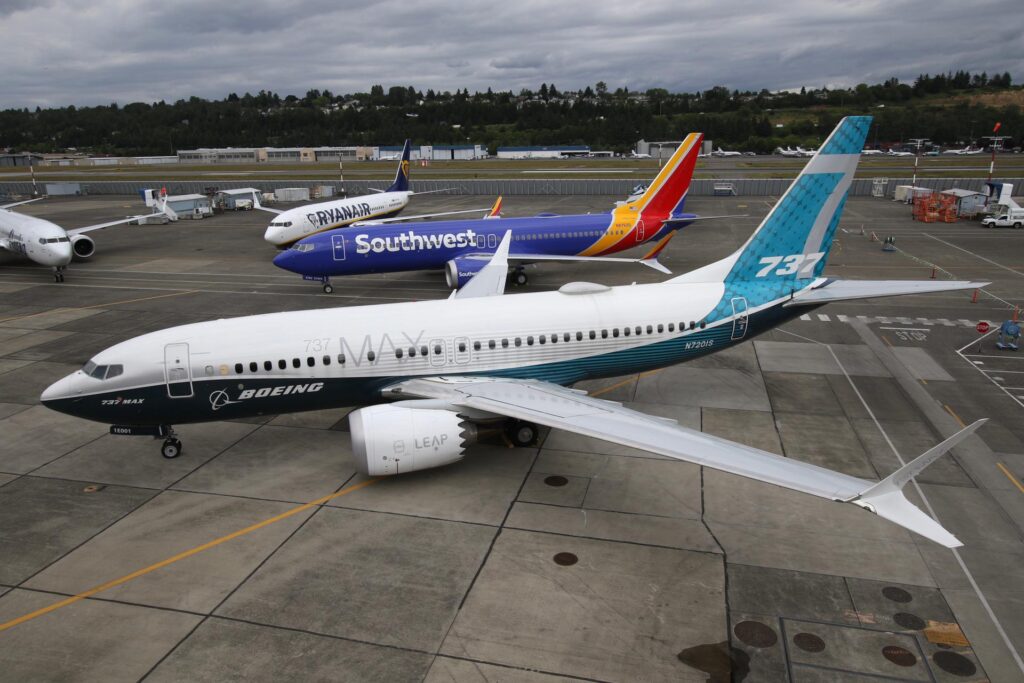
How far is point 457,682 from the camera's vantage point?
36.2 ft

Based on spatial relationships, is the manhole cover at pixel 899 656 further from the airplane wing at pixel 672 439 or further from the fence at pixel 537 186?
the fence at pixel 537 186

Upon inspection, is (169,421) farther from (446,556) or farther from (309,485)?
(446,556)

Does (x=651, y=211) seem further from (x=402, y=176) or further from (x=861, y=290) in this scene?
(x=402, y=176)

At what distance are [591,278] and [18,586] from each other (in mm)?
34051

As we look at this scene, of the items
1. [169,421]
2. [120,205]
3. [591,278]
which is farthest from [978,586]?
[120,205]

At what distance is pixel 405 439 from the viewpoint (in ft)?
56.1

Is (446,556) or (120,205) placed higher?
(120,205)

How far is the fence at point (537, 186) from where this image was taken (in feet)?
285

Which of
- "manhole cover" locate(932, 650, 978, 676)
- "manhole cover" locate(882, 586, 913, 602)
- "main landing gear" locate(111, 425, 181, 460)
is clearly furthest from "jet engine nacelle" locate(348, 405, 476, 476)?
"manhole cover" locate(932, 650, 978, 676)

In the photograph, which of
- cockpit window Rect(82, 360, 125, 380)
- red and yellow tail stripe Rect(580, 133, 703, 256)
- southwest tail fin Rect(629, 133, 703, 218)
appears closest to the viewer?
cockpit window Rect(82, 360, 125, 380)

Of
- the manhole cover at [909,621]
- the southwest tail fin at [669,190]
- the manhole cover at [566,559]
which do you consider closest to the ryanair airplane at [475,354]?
the manhole cover at [566,559]

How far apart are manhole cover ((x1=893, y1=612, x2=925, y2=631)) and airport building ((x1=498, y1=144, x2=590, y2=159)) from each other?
169 m

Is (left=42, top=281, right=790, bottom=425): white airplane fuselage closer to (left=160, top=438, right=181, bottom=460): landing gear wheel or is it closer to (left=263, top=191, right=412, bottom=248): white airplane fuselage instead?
(left=160, top=438, right=181, bottom=460): landing gear wheel

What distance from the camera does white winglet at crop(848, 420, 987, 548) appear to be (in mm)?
9734
